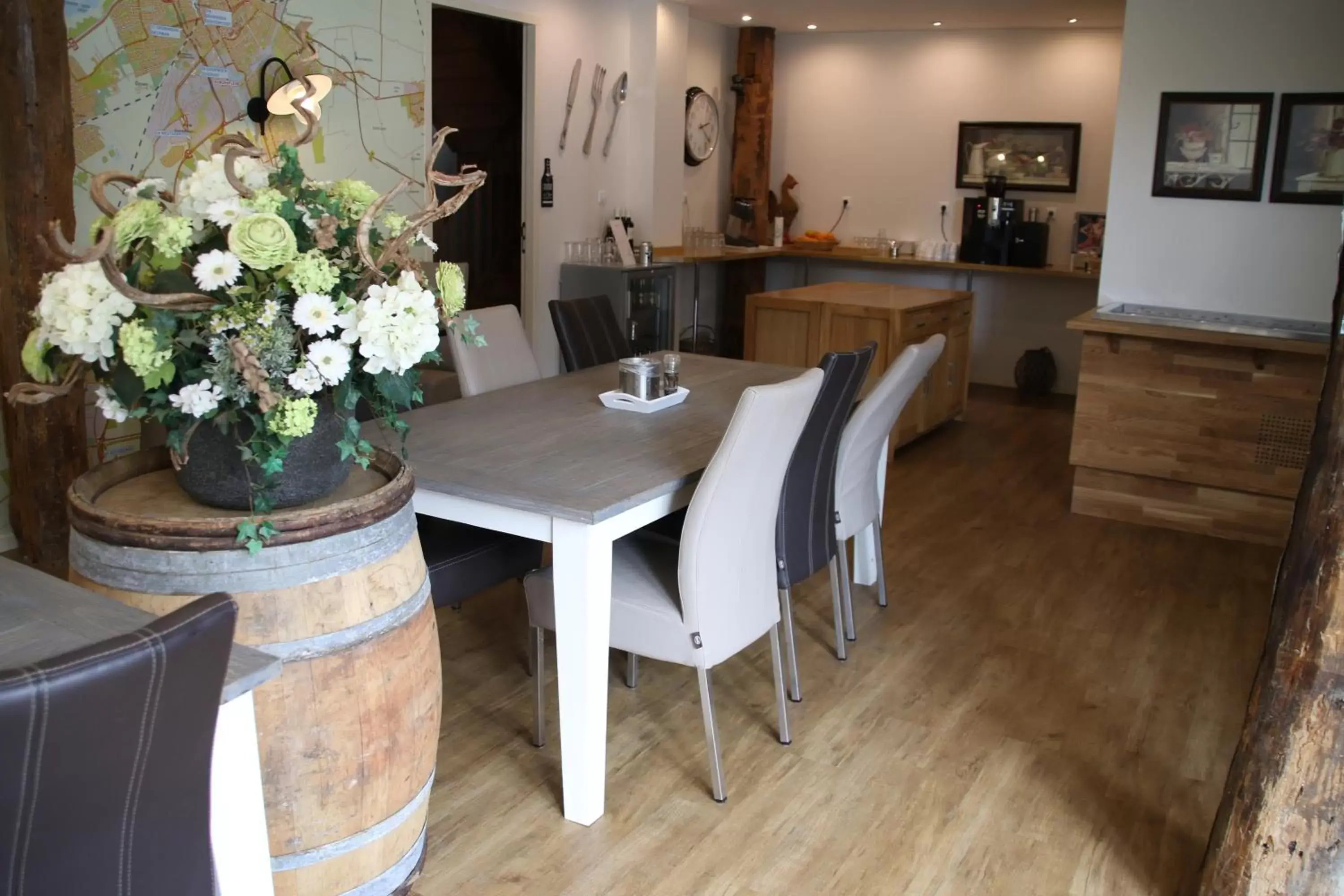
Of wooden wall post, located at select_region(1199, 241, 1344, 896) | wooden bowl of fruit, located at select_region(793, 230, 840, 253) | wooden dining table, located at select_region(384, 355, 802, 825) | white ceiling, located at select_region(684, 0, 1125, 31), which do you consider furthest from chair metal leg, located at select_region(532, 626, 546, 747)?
wooden bowl of fruit, located at select_region(793, 230, 840, 253)

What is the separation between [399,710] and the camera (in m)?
1.92

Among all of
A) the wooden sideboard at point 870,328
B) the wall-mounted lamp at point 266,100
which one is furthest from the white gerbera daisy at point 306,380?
the wooden sideboard at point 870,328

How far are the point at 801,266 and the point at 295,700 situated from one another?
746cm

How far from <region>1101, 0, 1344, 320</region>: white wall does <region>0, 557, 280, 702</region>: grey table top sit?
4595 millimetres

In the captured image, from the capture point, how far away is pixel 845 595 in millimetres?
3695

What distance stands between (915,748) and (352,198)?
6.35ft

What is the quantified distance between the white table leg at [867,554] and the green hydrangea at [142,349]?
267cm

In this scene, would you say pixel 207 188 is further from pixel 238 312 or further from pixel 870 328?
pixel 870 328

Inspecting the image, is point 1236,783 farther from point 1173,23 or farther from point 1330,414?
point 1173,23

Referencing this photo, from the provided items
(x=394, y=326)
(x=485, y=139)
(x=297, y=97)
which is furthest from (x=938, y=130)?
(x=394, y=326)

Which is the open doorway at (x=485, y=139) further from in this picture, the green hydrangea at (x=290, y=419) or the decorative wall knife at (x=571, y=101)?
the green hydrangea at (x=290, y=419)

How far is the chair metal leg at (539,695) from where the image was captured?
291 cm

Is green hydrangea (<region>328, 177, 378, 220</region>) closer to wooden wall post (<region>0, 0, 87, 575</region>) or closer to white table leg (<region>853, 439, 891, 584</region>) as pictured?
wooden wall post (<region>0, 0, 87, 575</region>)

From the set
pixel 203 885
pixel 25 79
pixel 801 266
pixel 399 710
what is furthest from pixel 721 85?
pixel 203 885
